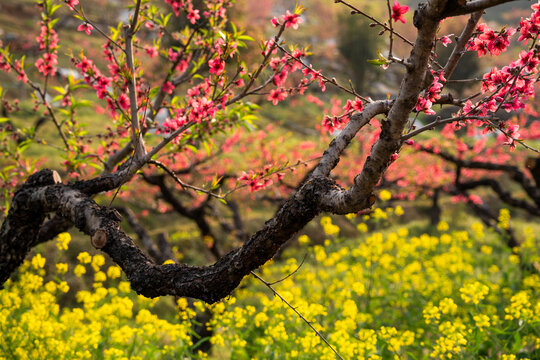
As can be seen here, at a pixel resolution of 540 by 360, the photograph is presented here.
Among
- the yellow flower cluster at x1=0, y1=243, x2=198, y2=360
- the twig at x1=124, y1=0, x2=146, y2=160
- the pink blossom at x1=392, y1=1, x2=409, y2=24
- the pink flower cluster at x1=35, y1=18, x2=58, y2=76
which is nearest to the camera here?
the pink blossom at x1=392, y1=1, x2=409, y2=24

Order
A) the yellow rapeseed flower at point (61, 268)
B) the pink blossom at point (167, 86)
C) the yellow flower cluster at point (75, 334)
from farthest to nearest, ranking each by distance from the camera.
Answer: the yellow rapeseed flower at point (61, 268) → the pink blossom at point (167, 86) → the yellow flower cluster at point (75, 334)

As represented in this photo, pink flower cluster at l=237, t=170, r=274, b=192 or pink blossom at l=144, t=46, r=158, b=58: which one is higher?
pink blossom at l=144, t=46, r=158, b=58

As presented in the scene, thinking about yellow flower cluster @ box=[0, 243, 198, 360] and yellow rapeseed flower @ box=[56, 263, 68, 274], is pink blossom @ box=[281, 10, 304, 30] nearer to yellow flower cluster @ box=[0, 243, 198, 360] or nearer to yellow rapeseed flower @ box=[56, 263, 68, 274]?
yellow flower cluster @ box=[0, 243, 198, 360]

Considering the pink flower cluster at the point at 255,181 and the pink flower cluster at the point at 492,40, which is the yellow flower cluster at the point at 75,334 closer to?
the pink flower cluster at the point at 255,181

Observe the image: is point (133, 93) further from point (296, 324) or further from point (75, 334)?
point (296, 324)

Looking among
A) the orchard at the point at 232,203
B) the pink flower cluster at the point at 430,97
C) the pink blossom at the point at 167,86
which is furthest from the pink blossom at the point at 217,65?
the pink flower cluster at the point at 430,97

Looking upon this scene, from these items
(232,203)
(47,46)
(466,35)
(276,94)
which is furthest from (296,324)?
(232,203)

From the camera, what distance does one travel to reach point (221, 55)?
11.0 ft

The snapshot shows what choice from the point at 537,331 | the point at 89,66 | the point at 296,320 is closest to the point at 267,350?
the point at 296,320

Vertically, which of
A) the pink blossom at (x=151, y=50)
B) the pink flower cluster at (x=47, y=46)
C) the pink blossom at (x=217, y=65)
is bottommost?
the pink blossom at (x=217, y=65)

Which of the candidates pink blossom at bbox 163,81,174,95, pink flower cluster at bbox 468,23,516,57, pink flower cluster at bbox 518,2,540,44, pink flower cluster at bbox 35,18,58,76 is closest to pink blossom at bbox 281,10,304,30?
pink flower cluster at bbox 468,23,516,57

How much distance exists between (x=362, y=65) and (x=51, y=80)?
2231 centimetres

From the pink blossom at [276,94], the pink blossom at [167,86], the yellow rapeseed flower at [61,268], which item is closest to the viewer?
the pink blossom at [276,94]

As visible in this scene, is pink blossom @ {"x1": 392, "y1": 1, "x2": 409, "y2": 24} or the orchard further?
the orchard
